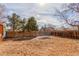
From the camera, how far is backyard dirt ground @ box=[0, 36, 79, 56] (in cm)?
159

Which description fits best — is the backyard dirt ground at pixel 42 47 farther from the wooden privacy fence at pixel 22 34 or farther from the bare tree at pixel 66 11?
the bare tree at pixel 66 11

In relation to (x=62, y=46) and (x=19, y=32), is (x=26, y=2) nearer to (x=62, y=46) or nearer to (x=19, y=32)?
(x=19, y=32)

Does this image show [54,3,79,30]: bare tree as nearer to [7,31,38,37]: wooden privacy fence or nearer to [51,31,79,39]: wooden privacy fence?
[51,31,79,39]: wooden privacy fence

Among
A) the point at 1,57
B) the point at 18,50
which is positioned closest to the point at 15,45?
the point at 18,50

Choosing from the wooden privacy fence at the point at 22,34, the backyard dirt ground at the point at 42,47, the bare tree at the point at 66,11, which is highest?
the bare tree at the point at 66,11

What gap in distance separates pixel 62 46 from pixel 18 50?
1.54 ft

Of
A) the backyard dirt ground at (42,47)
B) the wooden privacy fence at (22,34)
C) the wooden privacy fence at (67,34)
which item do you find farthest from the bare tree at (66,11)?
the wooden privacy fence at (22,34)

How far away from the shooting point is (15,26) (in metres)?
1.62

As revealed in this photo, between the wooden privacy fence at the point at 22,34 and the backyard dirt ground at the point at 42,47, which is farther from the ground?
the wooden privacy fence at the point at 22,34

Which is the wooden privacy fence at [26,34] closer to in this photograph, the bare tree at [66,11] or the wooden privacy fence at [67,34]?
the wooden privacy fence at [67,34]

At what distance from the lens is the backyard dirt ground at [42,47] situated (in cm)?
159

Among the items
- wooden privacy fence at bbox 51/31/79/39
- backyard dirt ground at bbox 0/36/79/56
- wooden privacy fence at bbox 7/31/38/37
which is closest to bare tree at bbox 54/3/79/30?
wooden privacy fence at bbox 51/31/79/39

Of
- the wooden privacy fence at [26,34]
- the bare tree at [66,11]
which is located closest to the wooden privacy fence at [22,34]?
the wooden privacy fence at [26,34]

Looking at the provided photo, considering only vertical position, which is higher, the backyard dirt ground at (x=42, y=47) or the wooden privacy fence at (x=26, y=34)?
the wooden privacy fence at (x=26, y=34)
